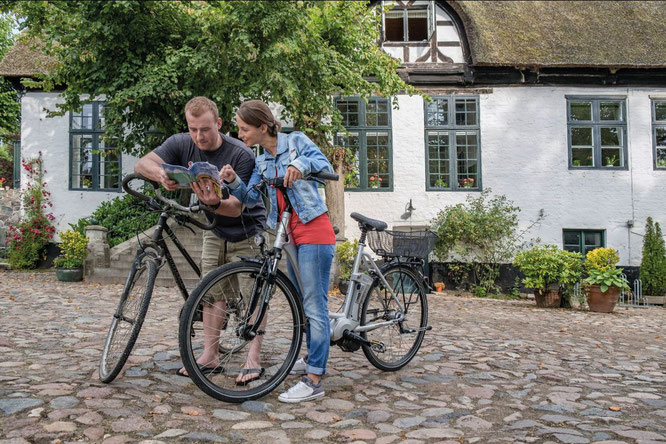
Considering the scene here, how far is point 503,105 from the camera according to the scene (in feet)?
43.8

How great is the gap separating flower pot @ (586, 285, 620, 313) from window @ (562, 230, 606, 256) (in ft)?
12.6

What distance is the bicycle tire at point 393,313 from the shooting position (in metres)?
3.94

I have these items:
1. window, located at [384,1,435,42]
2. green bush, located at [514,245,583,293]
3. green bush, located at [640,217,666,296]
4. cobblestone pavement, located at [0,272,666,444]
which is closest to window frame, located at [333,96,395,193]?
window, located at [384,1,435,42]

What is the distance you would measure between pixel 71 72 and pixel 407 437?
9.56 m

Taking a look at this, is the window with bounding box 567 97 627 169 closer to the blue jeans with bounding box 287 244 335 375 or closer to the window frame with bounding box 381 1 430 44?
the window frame with bounding box 381 1 430 44

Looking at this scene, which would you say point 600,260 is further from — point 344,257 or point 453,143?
point 453,143

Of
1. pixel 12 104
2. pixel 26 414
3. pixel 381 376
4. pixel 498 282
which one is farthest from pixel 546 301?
pixel 12 104

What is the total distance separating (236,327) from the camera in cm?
326

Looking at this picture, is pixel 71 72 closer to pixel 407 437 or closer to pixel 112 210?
pixel 112 210

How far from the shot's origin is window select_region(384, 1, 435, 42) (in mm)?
13768

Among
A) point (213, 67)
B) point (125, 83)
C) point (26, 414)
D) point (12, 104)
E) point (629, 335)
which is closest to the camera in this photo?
point (26, 414)

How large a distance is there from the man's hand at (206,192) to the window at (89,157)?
11.6 metres

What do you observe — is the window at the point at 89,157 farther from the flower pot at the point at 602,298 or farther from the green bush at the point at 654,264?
the green bush at the point at 654,264

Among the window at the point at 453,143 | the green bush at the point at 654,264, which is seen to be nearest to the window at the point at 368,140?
the window at the point at 453,143
